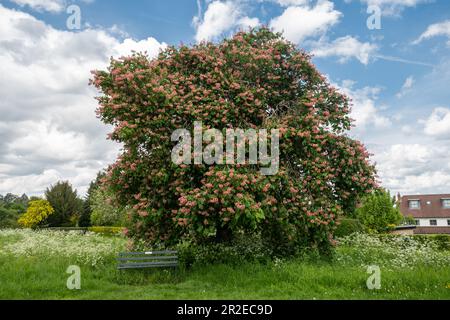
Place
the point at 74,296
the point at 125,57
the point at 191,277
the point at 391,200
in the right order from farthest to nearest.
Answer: the point at 391,200 < the point at 125,57 < the point at 191,277 < the point at 74,296

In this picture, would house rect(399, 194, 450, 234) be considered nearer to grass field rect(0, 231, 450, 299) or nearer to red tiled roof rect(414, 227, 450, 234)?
red tiled roof rect(414, 227, 450, 234)

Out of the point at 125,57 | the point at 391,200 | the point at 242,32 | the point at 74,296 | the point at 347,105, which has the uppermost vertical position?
the point at 242,32

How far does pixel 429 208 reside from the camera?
49562mm

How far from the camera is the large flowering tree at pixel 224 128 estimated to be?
1045cm

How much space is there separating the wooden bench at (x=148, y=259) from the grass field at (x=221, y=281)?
27 centimetres

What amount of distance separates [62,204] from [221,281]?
37684mm

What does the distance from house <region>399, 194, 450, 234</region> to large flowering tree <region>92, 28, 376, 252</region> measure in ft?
136

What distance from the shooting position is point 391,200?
32.9 metres

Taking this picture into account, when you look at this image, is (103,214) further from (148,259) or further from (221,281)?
(221,281)

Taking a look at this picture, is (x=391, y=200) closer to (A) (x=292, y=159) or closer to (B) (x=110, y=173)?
(A) (x=292, y=159)

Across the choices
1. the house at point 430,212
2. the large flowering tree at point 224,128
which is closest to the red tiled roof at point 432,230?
the house at point 430,212

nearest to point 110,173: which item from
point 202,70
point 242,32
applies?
point 202,70

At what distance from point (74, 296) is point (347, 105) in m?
11.5

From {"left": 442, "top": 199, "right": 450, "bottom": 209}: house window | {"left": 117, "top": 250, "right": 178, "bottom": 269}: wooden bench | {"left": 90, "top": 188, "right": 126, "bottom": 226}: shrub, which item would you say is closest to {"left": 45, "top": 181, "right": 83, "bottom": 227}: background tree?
{"left": 90, "top": 188, "right": 126, "bottom": 226}: shrub
